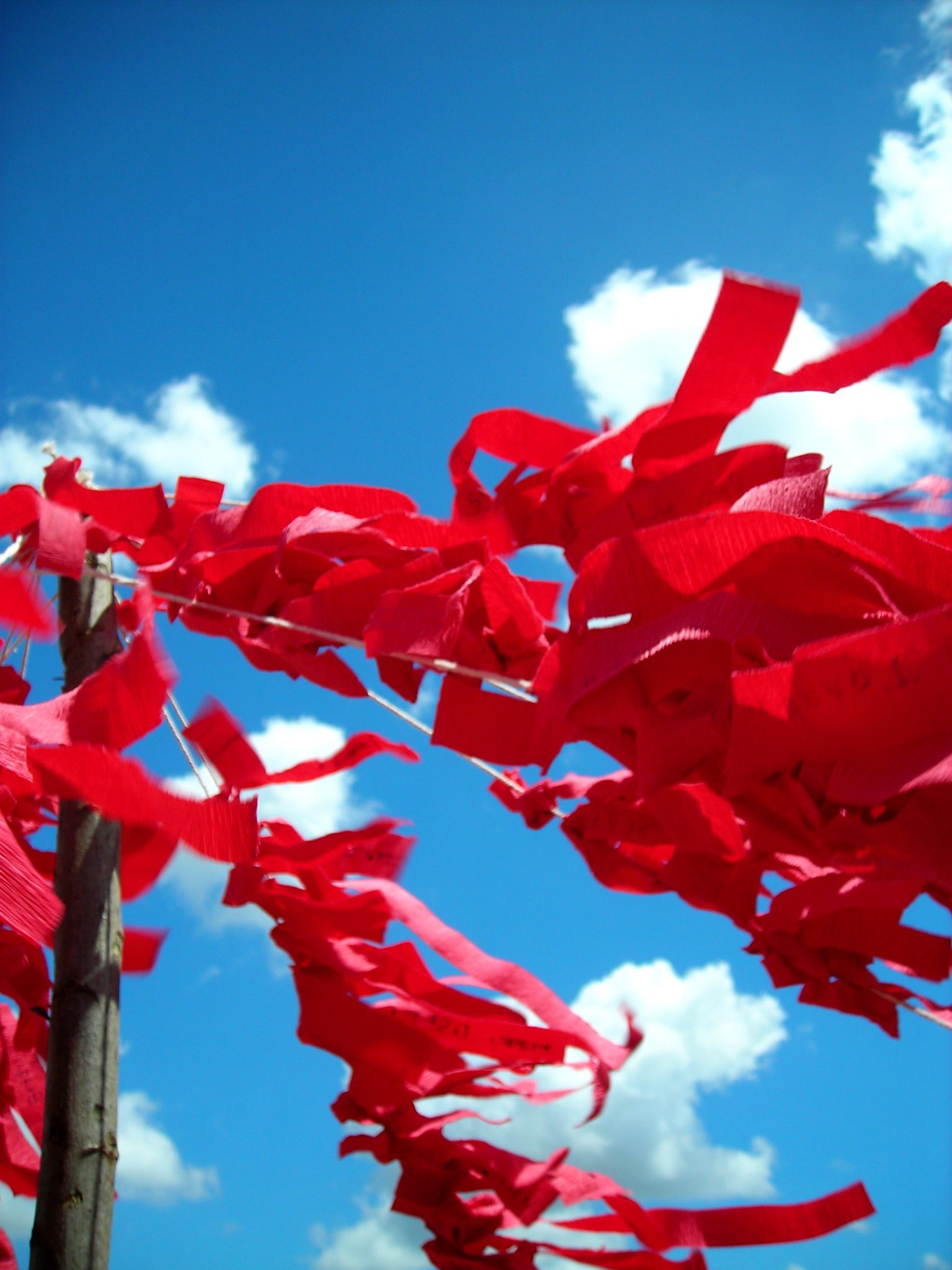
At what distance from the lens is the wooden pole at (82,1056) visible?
0.94 metres

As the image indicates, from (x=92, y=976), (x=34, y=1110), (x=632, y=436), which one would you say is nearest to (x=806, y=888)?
(x=632, y=436)

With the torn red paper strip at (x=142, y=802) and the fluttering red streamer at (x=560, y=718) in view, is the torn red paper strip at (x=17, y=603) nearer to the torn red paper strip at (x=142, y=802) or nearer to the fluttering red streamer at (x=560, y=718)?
the fluttering red streamer at (x=560, y=718)

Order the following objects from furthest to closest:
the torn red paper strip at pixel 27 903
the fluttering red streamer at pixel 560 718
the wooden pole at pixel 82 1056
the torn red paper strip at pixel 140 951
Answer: the torn red paper strip at pixel 140 951, the wooden pole at pixel 82 1056, the torn red paper strip at pixel 27 903, the fluttering red streamer at pixel 560 718

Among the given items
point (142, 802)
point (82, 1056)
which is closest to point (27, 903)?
point (142, 802)

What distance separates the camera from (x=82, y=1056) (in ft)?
3.30

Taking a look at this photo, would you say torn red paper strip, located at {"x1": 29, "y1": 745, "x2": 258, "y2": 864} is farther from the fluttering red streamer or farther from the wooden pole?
the wooden pole

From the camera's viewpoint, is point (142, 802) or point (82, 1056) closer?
point (142, 802)

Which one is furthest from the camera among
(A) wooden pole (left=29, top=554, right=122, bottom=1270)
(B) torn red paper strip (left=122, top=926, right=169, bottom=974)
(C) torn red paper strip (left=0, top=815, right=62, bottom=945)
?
(B) torn red paper strip (left=122, top=926, right=169, bottom=974)

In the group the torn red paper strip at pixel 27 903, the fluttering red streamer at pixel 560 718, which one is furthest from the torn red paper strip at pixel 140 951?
the torn red paper strip at pixel 27 903

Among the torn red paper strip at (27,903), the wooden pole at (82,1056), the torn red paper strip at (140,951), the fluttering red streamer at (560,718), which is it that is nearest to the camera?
the fluttering red streamer at (560,718)

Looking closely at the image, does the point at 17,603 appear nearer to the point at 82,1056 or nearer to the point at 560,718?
the point at 560,718

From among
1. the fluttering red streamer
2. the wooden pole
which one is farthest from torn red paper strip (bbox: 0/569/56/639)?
the wooden pole

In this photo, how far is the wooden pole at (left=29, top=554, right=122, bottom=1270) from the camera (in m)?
0.94

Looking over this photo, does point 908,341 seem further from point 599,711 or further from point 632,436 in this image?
point 599,711
